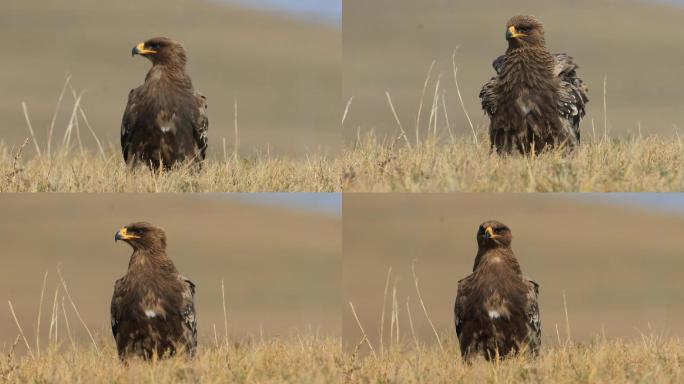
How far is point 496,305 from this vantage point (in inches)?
405

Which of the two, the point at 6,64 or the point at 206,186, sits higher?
the point at 6,64

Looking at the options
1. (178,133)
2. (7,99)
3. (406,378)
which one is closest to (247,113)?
(7,99)

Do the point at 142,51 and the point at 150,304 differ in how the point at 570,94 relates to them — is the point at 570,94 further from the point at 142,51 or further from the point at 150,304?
the point at 150,304

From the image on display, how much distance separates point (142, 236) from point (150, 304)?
72cm

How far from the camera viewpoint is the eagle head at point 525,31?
11.0 metres

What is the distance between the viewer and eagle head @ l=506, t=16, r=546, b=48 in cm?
1105

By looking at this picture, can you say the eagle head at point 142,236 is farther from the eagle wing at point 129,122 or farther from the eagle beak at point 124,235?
the eagle wing at point 129,122

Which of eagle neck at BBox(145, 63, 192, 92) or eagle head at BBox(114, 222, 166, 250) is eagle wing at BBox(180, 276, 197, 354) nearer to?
eagle head at BBox(114, 222, 166, 250)

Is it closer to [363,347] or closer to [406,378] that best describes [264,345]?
[363,347]

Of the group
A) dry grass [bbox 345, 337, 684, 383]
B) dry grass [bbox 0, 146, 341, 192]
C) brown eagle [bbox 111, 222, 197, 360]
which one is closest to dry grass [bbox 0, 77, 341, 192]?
dry grass [bbox 0, 146, 341, 192]

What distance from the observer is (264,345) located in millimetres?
9859

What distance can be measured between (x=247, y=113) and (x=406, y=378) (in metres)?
36.2

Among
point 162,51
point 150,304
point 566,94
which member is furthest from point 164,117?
point 566,94

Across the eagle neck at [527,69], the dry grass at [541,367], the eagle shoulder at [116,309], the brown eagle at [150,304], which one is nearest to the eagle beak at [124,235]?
the brown eagle at [150,304]
